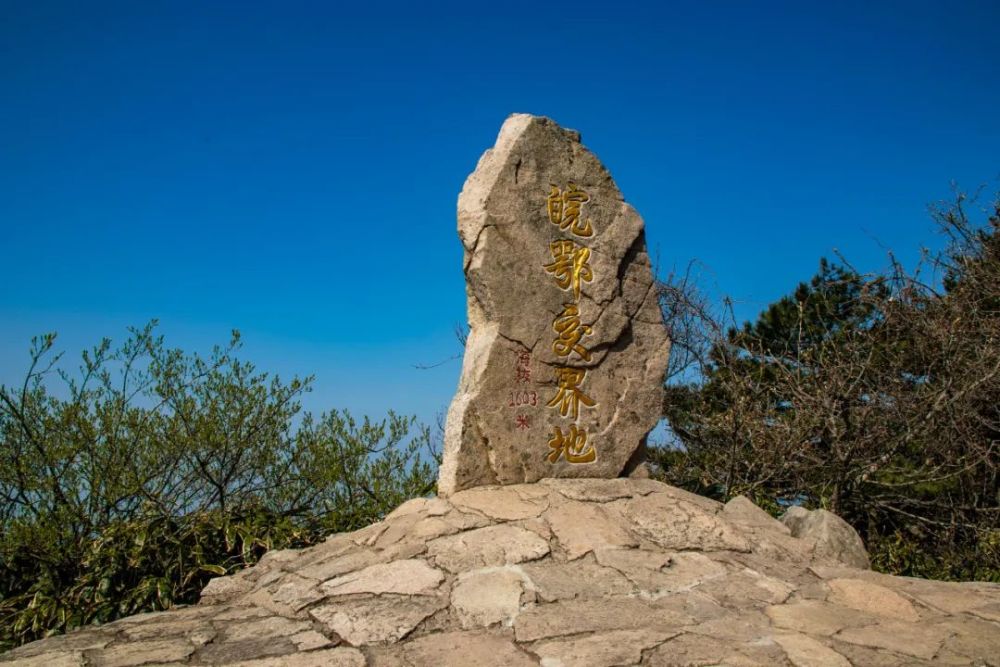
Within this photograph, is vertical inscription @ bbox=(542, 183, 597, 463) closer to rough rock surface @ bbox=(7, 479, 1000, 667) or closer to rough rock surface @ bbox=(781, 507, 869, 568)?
rough rock surface @ bbox=(7, 479, 1000, 667)

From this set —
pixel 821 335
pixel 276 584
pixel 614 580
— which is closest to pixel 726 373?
pixel 821 335

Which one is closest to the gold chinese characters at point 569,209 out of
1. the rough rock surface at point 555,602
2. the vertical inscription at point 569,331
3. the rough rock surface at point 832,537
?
the vertical inscription at point 569,331

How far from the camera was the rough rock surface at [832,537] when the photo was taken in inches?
192

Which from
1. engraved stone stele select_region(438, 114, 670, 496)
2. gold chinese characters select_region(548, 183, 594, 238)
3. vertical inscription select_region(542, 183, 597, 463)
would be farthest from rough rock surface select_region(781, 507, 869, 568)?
gold chinese characters select_region(548, 183, 594, 238)

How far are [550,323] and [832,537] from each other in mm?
2237

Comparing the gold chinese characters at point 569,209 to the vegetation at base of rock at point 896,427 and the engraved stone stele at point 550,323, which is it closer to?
the engraved stone stele at point 550,323

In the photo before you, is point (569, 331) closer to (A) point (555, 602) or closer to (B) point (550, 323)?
(B) point (550, 323)

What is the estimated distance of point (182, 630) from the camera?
3.90 meters

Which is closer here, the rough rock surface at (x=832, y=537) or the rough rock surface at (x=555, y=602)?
the rough rock surface at (x=555, y=602)

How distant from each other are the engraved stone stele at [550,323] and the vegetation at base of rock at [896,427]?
229 centimetres

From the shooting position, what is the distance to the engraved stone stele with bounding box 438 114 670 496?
16.4 feet

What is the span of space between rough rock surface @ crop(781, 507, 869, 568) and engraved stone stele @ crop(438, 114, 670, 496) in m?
1.17

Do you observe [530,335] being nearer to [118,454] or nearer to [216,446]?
[216,446]

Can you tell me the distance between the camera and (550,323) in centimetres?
518
